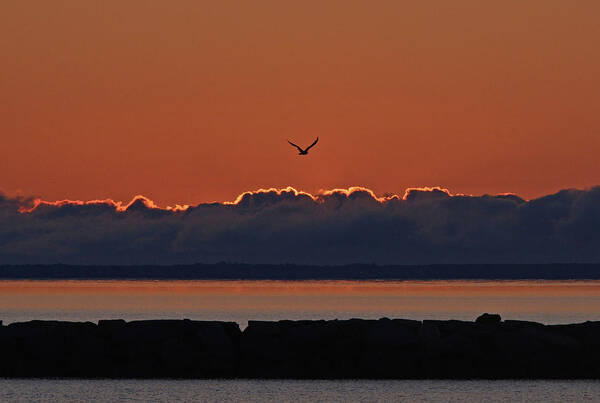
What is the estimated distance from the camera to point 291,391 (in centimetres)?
3294

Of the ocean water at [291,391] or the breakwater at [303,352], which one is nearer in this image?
the ocean water at [291,391]

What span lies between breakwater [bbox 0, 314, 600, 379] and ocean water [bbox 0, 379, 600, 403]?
537 mm

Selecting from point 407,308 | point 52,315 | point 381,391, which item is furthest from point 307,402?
point 407,308

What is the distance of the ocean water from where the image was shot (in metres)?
32.0

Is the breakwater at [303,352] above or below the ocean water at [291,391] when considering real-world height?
above

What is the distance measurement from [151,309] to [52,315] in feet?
42.9

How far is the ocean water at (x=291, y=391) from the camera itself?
1259 inches

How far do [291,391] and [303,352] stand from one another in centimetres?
206

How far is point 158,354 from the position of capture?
116 feet

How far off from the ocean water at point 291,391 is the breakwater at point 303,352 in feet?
1.76

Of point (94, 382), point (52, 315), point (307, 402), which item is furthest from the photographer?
point (52, 315)

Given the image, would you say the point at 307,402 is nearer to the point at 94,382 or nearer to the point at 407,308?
the point at 94,382

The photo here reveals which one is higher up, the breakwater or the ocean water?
the breakwater

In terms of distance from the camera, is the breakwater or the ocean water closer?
the ocean water
